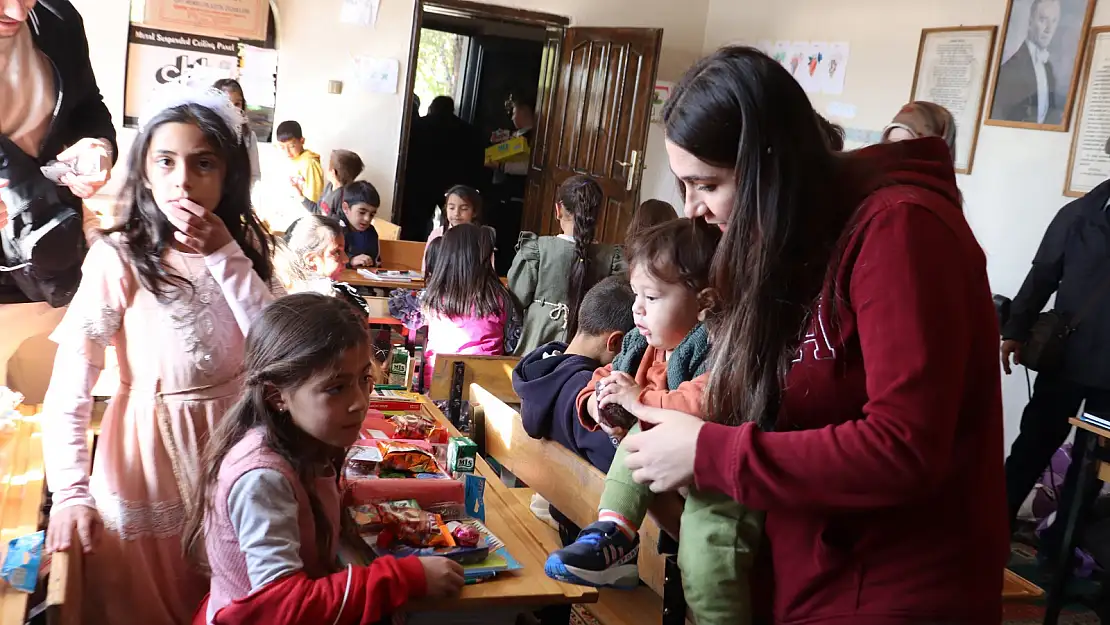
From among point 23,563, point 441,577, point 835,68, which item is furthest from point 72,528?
point 835,68

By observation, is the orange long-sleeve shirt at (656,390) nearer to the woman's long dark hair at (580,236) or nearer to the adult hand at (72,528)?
the adult hand at (72,528)

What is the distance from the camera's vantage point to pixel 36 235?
9.19 feet

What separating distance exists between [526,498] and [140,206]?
126 cm

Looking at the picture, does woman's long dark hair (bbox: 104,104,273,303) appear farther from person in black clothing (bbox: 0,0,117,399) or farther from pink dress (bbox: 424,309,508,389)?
pink dress (bbox: 424,309,508,389)

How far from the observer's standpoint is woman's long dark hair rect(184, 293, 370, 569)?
1.49 metres

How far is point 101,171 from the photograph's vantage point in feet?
9.87

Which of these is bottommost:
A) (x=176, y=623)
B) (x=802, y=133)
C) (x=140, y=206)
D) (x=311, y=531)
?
(x=176, y=623)

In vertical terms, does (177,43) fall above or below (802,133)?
above

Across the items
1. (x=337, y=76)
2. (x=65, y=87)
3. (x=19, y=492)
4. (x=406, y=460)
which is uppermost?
Result: (x=337, y=76)

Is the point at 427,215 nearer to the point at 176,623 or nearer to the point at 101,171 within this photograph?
the point at 101,171

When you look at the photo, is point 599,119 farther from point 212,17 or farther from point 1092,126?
point 1092,126

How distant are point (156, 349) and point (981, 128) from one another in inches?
177

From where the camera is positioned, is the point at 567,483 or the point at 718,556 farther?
the point at 567,483

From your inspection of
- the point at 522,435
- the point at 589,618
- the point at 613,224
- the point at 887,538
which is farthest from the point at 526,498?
the point at 613,224
